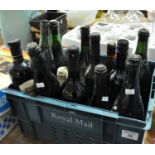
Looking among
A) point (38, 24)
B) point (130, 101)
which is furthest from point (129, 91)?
point (38, 24)

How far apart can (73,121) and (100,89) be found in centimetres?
11

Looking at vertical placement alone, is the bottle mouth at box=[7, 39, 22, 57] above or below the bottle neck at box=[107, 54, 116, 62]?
above

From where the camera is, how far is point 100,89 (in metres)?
0.49

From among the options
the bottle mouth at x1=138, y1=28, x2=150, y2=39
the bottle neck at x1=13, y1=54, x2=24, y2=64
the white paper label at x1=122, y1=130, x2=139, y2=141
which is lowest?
the white paper label at x1=122, y1=130, x2=139, y2=141

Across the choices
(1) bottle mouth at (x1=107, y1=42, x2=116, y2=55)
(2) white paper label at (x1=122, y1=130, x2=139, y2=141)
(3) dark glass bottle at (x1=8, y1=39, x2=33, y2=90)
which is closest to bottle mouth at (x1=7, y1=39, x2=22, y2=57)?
(3) dark glass bottle at (x1=8, y1=39, x2=33, y2=90)

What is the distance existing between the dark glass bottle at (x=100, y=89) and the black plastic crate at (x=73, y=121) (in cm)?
5

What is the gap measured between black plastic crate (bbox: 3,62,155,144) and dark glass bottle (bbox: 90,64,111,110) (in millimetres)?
54

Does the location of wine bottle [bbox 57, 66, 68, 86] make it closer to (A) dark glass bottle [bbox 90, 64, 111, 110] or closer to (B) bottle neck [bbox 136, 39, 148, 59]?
(A) dark glass bottle [bbox 90, 64, 111, 110]

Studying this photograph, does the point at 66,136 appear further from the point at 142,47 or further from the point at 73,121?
the point at 142,47

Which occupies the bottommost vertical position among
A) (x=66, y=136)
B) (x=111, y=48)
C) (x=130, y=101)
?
(x=66, y=136)

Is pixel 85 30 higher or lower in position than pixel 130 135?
higher

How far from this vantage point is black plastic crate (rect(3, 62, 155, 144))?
0.45 meters

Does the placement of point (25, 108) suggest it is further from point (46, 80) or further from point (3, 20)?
point (3, 20)
